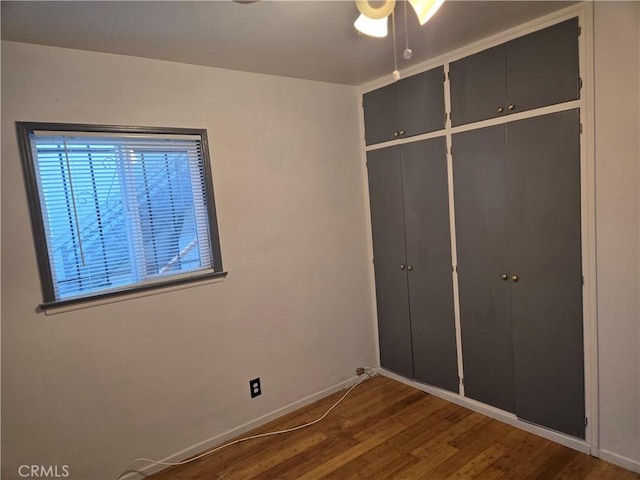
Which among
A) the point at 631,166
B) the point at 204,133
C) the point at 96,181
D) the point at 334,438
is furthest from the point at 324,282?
the point at 631,166

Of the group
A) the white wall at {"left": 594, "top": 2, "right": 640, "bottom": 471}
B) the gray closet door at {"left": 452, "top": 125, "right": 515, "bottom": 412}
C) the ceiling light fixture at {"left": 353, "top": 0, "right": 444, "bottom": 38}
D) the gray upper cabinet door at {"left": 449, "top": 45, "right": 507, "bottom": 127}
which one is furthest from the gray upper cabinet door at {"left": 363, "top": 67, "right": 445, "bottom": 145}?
the ceiling light fixture at {"left": 353, "top": 0, "right": 444, "bottom": 38}

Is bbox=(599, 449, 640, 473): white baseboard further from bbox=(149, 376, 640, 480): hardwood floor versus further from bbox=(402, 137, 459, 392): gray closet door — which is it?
bbox=(402, 137, 459, 392): gray closet door

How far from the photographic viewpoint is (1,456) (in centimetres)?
190

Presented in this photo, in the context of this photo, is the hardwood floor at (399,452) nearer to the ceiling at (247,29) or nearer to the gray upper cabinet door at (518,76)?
the gray upper cabinet door at (518,76)

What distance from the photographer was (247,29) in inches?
77.4

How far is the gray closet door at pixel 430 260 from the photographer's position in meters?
2.74

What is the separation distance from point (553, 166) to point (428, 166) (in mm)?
814

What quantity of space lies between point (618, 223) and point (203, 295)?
237 centimetres

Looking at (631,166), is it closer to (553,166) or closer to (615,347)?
(553,166)

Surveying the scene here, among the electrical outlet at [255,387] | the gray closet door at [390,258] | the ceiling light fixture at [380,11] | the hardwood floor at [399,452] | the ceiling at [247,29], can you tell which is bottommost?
the hardwood floor at [399,452]

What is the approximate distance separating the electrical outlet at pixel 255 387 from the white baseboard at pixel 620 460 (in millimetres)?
2075

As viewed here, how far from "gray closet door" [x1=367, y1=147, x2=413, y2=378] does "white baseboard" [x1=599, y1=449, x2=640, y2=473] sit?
1308mm

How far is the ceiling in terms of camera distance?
169cm

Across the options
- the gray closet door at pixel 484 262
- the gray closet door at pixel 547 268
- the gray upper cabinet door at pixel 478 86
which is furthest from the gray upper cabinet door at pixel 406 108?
the gray closet door at pixel 547 268
